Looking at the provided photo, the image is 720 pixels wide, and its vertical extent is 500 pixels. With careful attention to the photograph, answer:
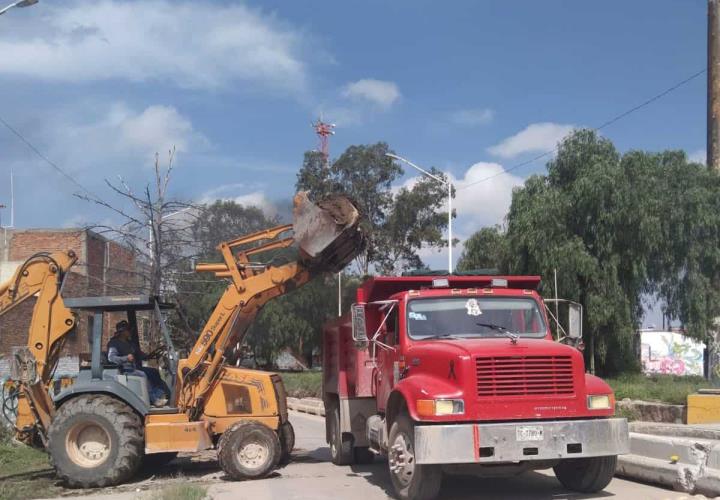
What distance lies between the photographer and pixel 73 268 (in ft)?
108

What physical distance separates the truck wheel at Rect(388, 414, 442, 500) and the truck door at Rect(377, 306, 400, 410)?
2.54 feet

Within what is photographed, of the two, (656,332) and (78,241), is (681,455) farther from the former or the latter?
(656,332)

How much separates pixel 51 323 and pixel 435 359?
6155mm

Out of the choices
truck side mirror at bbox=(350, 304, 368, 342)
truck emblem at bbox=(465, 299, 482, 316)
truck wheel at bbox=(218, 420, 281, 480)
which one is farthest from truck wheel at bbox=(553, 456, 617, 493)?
truck wheel at bbox=(218, 420, 281, 480)

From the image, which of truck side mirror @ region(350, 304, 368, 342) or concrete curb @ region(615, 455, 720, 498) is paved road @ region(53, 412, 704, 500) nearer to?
concrete curb @ region(615, 455, 720, 498)

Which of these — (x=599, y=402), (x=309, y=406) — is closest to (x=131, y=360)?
(x=599, y=402)

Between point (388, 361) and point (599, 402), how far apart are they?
2.74 m

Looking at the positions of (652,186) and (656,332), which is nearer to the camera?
(652,186)

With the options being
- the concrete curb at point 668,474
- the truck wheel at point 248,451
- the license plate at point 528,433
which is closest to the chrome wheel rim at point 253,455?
the truck wheel at point 248,451

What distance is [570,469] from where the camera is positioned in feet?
31.1

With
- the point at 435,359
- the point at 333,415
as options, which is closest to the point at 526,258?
the point at 333,415

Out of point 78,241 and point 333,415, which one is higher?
point 78,241

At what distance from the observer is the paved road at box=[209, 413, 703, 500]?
9445 mm

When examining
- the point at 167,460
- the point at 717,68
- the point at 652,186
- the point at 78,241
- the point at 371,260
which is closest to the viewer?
the point at 167,460
